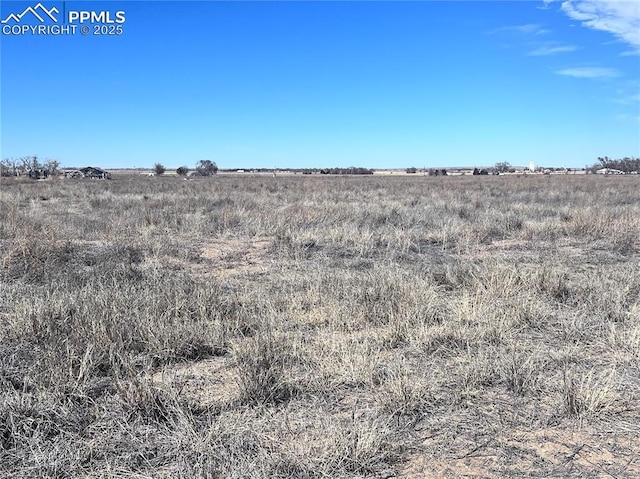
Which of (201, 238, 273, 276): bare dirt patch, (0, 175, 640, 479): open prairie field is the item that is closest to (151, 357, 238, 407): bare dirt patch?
(0, 175, 640, 479): open prairie field

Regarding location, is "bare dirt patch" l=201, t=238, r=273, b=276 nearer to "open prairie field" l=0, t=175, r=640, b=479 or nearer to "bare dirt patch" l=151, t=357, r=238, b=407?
"open prairie field" l=0, t=175, r=640, b=479

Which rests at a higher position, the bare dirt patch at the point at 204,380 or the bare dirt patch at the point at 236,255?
the bare dirt patch at the point at 236,255

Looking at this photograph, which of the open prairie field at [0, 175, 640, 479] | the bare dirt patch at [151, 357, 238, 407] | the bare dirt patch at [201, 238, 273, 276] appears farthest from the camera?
the bare dirt patch at [201, 238, 273, 276]

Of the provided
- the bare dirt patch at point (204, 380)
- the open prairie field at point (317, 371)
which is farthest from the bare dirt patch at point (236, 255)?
the bare dirt patch at point (204, 380)

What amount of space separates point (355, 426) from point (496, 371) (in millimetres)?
1448

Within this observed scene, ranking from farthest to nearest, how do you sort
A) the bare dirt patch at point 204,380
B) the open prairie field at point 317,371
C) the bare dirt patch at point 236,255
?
the bare dirt patch at point 236,255 < the bare dirt patch at point 204,380 < the open prairie field at point 317,371

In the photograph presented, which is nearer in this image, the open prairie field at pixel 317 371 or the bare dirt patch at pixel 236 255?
the open prairie field at pixel 317 371

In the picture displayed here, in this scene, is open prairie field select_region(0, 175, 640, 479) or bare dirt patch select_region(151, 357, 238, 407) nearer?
open prairie field select_region(0, 175, 640, 479)

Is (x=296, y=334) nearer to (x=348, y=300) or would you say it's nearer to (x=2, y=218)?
(x=348, y=300)

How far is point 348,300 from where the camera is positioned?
18.1 ft

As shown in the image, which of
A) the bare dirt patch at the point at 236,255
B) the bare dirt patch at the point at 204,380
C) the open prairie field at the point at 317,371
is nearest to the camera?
the open prairie field at the point at 317,371

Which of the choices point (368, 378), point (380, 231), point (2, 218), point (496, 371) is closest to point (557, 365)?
point (496, 371)

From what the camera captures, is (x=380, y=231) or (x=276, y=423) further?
(x=380, y=231)

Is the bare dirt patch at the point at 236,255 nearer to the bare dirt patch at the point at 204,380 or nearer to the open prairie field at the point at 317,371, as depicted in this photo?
the open prairie field at the point at 317,371
